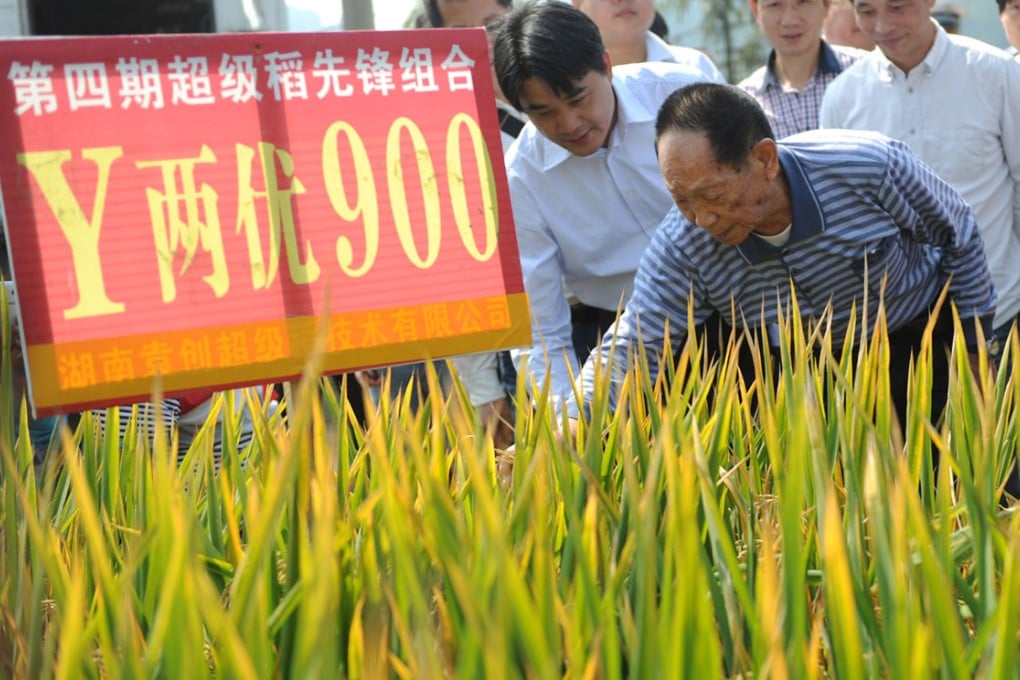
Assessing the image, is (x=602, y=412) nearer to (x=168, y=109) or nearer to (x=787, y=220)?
(x=168, y=109)

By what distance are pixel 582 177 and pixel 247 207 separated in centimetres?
115

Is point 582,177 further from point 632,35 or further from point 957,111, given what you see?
point 957,111

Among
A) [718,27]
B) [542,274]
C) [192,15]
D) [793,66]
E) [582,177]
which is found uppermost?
[192,15]

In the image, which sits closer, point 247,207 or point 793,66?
point 247,207

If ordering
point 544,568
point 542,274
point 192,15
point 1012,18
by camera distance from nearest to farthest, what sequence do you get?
point 544,568 < point 542,274 < point 1012,18 < point 192,15

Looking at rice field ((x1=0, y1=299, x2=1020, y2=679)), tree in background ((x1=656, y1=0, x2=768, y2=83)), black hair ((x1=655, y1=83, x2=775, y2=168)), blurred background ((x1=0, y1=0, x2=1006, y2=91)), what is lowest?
rice field ((x1=0, y1=299, x2=1020, y2=679))

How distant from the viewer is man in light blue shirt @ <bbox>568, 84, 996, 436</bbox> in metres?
2.09

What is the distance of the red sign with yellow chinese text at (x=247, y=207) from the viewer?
1.42 metres

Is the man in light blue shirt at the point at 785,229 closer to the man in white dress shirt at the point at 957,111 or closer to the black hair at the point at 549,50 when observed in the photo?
the black hair at the point at 549,50

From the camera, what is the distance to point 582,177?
257 centimetres

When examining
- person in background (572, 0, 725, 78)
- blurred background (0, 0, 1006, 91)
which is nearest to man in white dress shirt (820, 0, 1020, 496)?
person in background (572, 0, 725, 78)

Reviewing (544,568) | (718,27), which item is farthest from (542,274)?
(718,27)

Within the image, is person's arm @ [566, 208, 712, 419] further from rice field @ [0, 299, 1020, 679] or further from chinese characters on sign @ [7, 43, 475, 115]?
rice field @ [0, 299, 1020, 679]

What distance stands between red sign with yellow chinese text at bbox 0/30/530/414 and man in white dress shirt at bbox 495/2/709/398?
75 centimetres
